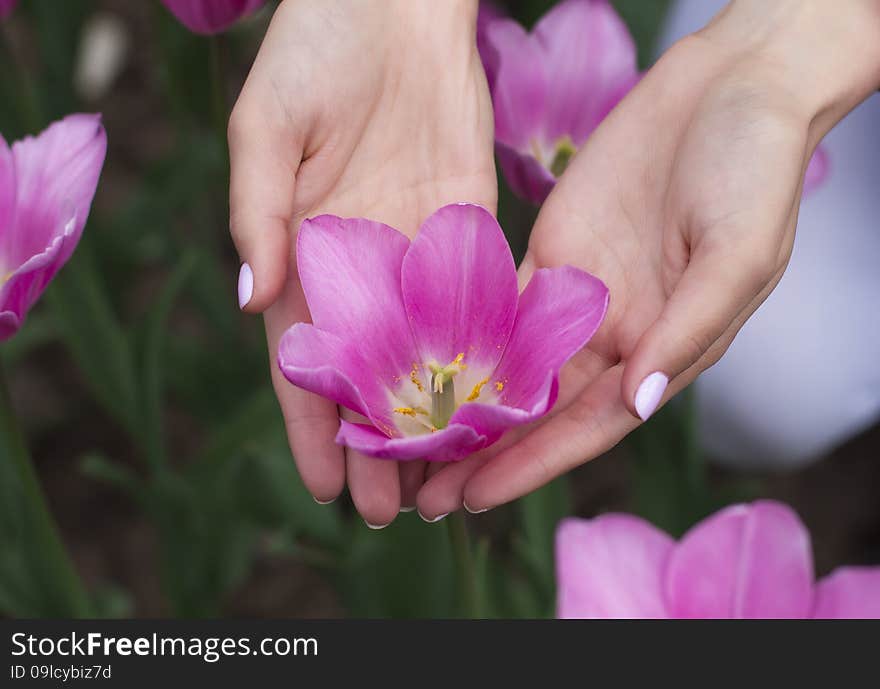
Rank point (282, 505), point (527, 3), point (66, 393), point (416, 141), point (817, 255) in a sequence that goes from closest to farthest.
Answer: point (416, 141) < point (282, 505) < point (817, 255) < point (527, 3) < point (66, 393)

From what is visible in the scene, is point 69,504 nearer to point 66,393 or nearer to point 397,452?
point 66,393

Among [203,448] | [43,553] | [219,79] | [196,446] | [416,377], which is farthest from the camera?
[196,446]

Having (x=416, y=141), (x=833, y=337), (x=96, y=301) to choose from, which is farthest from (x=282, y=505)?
(x=833, y=337)

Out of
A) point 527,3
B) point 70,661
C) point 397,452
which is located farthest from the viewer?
point 527,3

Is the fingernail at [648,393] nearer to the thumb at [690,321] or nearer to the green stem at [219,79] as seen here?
the thumb at [690,321]

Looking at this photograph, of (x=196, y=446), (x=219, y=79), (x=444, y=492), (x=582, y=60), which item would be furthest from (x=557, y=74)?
(x=196, y=446)

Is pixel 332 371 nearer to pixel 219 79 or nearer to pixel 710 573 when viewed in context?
pixel 710 573

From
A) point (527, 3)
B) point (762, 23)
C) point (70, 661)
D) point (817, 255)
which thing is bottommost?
point (70, 661)
